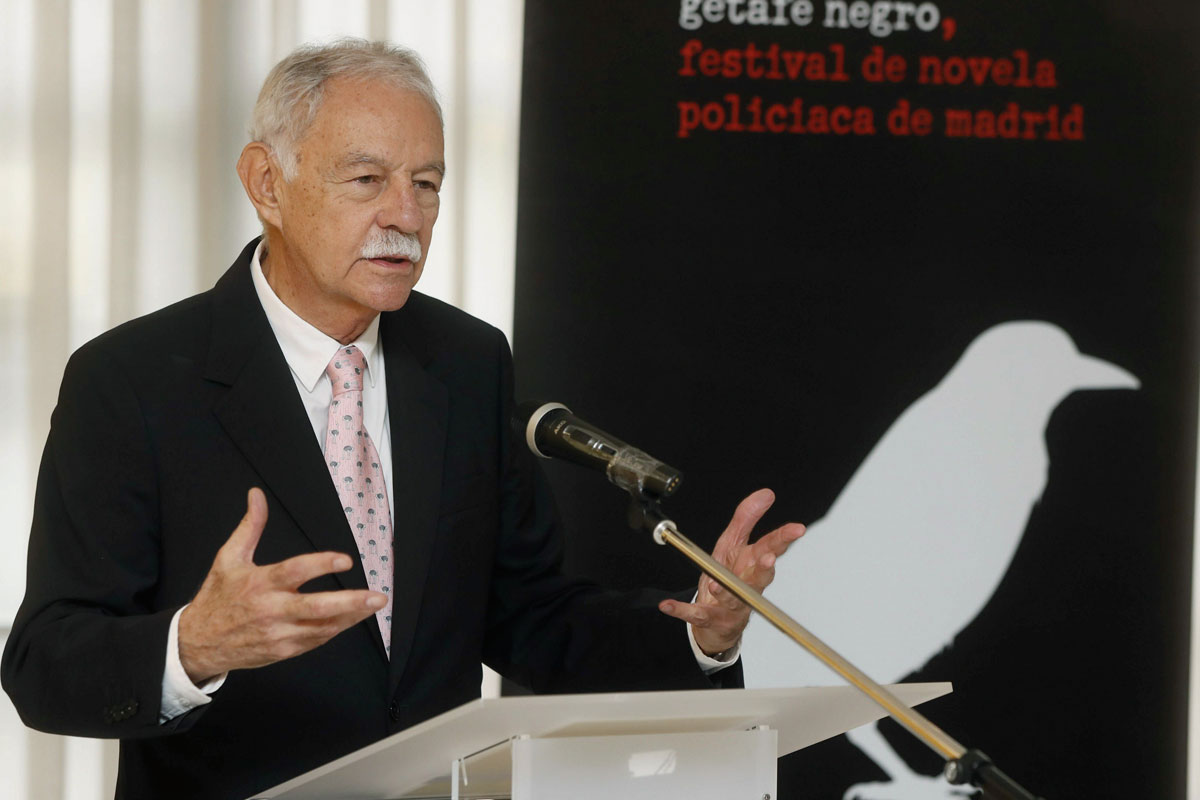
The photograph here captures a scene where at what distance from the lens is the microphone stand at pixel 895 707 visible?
1.28 metres

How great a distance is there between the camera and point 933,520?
3.41 meters

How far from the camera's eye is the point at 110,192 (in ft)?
11.2

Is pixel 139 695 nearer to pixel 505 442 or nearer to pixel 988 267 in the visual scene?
pixel 505 442

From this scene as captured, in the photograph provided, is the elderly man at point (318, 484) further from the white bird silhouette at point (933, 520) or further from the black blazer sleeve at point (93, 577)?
the white bird silhouette at point (933, 520)

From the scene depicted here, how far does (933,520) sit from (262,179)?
1923mm

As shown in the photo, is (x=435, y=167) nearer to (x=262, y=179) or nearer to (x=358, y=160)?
(x=358, y=160)

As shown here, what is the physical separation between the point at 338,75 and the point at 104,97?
5.02ft

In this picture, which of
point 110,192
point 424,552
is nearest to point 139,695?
point 424,552

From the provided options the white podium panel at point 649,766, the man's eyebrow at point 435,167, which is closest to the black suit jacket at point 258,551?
the man's eyebrow at point 435,167

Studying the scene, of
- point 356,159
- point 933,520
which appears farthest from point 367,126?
point 933,520

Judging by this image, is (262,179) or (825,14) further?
(825,14)

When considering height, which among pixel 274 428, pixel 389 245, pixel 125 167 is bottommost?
pixel 274 428

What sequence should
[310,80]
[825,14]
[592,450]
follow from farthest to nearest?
[825,14] < [310,80] < [592,450]

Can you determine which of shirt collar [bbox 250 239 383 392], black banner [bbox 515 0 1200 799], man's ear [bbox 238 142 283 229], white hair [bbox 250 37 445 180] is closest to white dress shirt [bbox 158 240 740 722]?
shirt collar [bbox 250 239 383 392]
